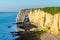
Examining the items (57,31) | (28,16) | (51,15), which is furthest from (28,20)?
(57,31)

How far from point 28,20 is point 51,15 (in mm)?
7018

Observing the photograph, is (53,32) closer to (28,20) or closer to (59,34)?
(59,34)

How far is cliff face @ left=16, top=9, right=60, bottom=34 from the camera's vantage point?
666 inches

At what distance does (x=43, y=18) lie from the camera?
19828 mm

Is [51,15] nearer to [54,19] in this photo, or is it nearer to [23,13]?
[54,19]

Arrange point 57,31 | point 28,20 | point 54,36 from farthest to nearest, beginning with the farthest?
point 28,20 → point 57,31 → point 54,36

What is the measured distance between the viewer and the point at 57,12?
1728 centimetres

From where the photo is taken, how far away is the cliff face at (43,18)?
16922 mm

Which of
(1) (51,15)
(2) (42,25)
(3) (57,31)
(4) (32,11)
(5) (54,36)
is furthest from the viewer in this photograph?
(4) (32,11)

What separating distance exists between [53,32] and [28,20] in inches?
327

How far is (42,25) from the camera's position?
19312mm

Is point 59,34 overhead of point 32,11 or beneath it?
beneath

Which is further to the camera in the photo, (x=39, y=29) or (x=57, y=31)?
(x=39, y=29)

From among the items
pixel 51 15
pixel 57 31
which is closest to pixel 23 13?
pixel 51 15
